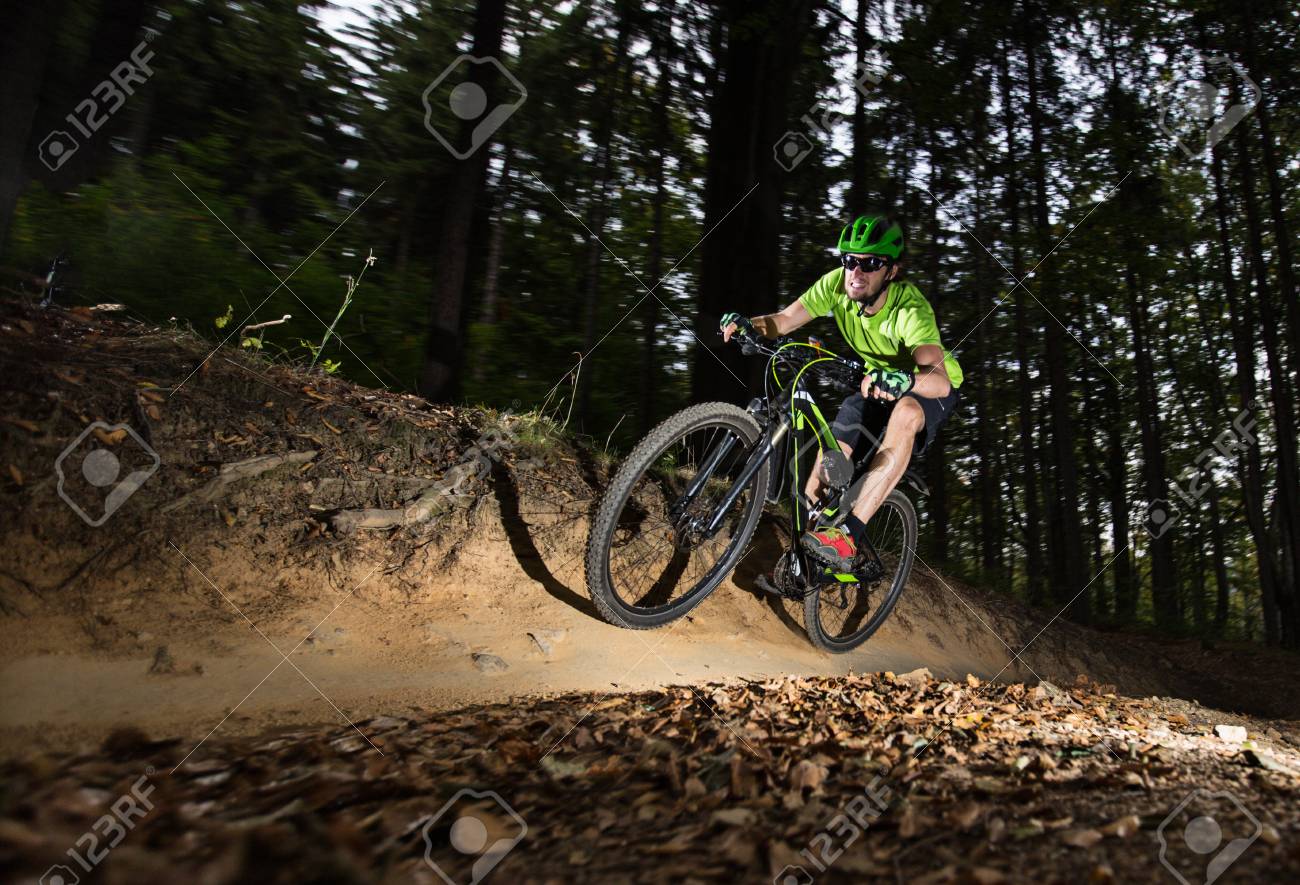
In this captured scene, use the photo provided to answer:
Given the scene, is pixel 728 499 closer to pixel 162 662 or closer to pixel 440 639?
pixel 440 639

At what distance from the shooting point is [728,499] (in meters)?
4.22

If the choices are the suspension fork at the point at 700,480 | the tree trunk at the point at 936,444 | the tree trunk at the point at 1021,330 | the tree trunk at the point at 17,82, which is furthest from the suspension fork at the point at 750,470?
the tree trunk at the point at 936,444

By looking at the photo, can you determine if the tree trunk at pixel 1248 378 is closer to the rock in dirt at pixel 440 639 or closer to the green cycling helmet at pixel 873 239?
Answer: the green cycling helmet at pixel 873 239

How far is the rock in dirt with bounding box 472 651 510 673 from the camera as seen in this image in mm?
3639

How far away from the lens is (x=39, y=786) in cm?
194

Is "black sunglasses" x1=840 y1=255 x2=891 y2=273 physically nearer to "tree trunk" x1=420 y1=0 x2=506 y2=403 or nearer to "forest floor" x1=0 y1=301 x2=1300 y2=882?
"forest floor" x1=0 y1=301 x2=1300 y2=882

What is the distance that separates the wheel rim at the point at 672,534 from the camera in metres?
4.30

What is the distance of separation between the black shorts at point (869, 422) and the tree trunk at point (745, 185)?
5.92 feet

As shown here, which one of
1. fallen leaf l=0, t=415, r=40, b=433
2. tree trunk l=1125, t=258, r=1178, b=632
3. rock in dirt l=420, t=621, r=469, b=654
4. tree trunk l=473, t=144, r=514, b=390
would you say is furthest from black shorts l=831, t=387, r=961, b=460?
tree trunk l=1125, t=258, r=1178, b=632

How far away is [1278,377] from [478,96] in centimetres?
1469

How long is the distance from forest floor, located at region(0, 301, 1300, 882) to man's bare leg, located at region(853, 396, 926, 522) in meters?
1.18

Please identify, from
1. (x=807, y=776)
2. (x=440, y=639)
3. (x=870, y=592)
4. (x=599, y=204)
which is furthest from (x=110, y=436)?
(x=599, y=204)

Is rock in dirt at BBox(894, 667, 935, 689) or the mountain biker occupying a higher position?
the mountain biker

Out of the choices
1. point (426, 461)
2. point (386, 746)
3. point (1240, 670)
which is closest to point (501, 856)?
point (386, 746)
